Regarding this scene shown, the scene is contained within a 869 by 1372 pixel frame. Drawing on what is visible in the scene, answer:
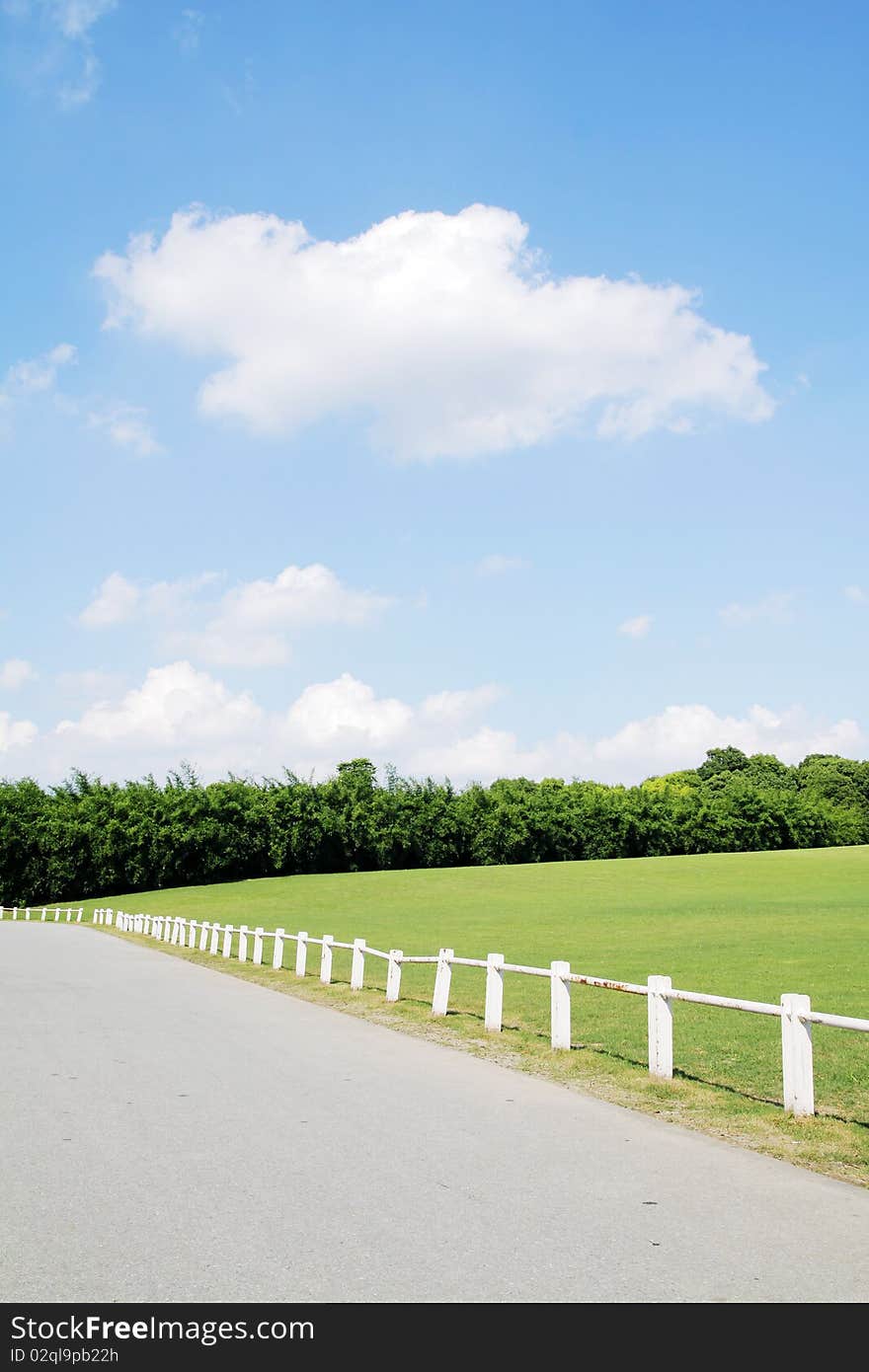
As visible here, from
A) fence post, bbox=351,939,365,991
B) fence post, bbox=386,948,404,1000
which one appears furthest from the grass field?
fence post, bbox=351,939,365,991

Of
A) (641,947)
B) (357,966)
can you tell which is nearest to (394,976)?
(357,966)

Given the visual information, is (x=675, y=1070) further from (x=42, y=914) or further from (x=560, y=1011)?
(x=42, y=914)

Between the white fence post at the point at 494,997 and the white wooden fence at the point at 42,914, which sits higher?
the white fence post at the point at 494,997

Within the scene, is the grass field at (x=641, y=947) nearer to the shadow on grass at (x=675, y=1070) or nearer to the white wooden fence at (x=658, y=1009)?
the shadow on grass at (x=675, y=1070)

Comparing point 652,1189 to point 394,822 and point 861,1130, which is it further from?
point 394,822

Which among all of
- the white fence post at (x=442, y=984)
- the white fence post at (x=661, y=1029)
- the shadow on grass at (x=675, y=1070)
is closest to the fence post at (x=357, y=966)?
the shadow on grass at (x=675, y=1070)

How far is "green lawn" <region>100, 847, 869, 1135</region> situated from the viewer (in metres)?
14.3

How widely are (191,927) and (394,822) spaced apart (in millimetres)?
62101

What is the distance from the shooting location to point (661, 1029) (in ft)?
38.7

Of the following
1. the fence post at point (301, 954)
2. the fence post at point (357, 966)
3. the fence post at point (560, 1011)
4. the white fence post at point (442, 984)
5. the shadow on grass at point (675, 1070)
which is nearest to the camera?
the shadow on grass at point (675, 1070)

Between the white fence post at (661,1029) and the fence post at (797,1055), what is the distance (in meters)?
1.80

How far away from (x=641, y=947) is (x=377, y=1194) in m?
25.1

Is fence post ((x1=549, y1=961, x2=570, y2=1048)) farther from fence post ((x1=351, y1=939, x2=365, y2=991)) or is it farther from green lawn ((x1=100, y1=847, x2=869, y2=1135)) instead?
fence post ((x1=351, y1=939, x2=365, y2=991))

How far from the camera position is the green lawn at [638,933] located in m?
14.3
